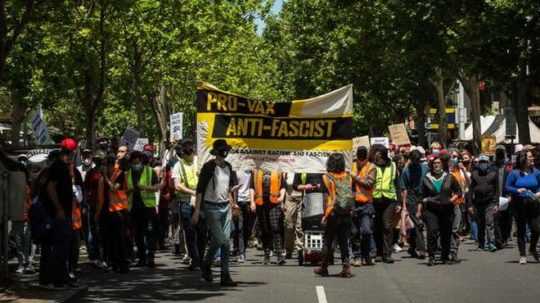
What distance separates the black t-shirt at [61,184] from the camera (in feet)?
47.3

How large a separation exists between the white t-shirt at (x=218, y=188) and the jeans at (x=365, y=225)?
338cm

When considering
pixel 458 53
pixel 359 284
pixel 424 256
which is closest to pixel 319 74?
pixel 458 53

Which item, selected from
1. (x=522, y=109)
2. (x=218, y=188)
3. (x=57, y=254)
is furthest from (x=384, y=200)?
(x=522, y=109)

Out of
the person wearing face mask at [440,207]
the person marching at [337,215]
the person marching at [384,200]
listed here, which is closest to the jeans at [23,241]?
the person marching at [337,215]

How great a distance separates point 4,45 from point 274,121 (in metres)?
4.33

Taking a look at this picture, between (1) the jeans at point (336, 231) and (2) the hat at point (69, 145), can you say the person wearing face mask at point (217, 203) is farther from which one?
(1) the jeans at point (336, 231)

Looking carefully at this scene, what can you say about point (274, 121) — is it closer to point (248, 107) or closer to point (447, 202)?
point (248, 107)

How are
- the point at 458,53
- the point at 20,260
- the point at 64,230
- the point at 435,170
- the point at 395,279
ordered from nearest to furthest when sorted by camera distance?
1. the point at 64,230
2. the point at 395,279
3. the point at 20,260
4. the point at 435,170
5. the point at 458,53

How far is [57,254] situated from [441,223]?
6.33m

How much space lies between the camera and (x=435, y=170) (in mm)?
18469

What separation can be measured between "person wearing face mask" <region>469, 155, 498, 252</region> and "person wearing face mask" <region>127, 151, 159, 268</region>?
237 inches

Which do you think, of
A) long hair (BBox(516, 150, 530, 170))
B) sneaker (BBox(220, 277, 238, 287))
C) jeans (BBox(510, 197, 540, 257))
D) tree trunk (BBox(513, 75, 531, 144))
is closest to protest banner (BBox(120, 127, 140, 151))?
tree trunk (BBox(513, 75, 531, 144))

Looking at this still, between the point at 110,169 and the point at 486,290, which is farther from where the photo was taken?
the point at 110,169

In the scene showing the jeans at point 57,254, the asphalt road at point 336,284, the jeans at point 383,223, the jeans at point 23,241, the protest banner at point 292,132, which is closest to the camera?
the asphalt road at point 336,284
